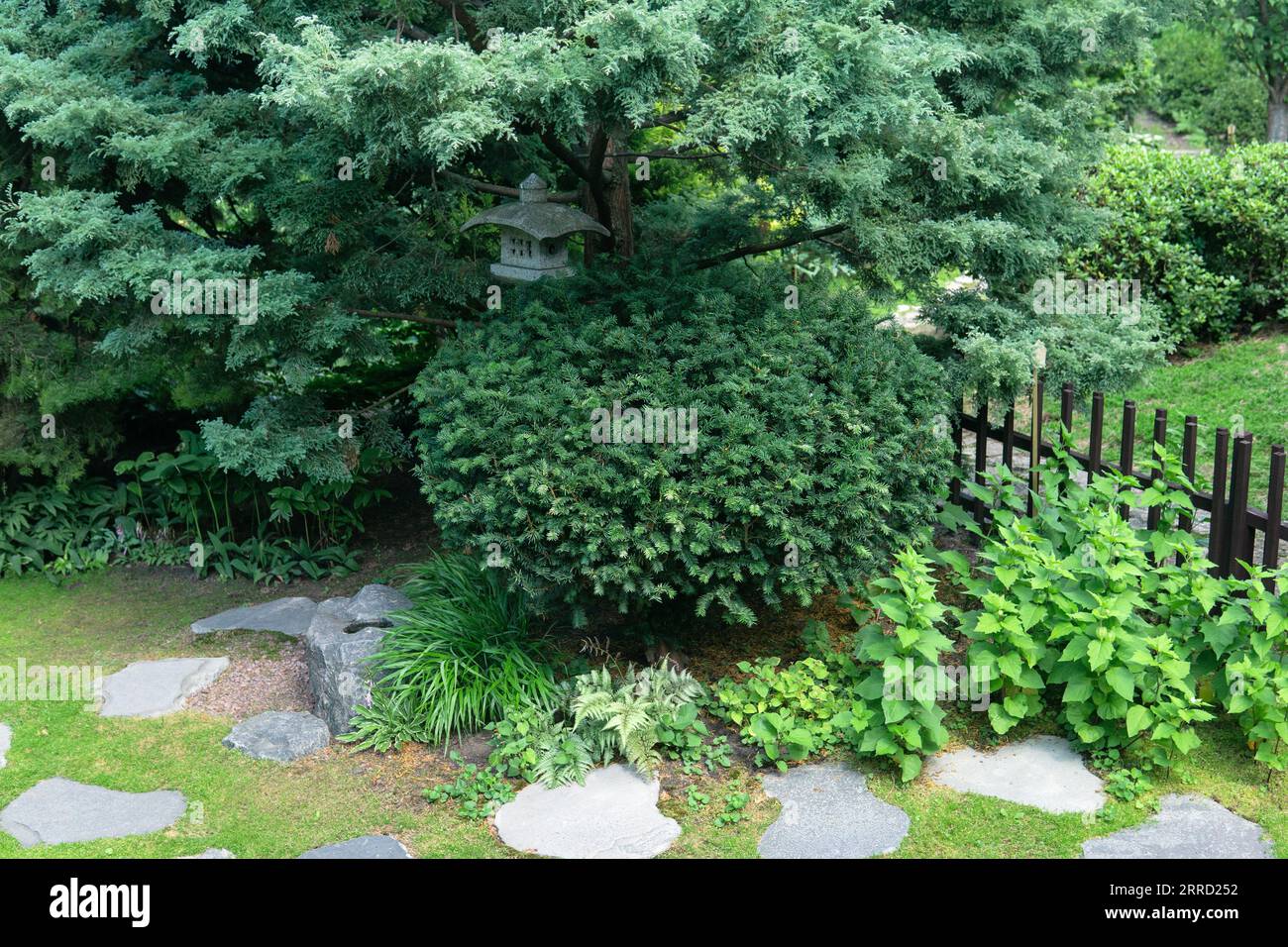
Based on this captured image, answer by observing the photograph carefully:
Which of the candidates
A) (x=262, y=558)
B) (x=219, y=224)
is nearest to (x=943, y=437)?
(x=262, y=558)

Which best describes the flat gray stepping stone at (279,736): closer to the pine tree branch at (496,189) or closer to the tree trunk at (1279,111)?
the pine tree branch at (496,189)

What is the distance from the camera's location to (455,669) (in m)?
5.37

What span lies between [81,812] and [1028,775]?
3.74 metres

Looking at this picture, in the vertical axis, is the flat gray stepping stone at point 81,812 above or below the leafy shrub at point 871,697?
below

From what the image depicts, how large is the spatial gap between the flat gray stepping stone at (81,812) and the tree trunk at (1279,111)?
14.1 m

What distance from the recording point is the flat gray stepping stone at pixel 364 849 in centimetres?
453

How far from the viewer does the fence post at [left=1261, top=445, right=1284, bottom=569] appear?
4.91 m

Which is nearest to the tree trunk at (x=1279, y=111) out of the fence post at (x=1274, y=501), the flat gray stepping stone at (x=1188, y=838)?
the fence post at (x=1274, y=501)

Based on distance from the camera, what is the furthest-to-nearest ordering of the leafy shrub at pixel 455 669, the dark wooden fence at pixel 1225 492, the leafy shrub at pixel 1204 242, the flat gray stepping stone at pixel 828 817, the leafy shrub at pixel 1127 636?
the leafy shrub at pixel 1204 242, the leafy shrub at pixel 455 669, the dark wooden fence at pixel 1225 492, the leafy shrub at pixel 1127 636, the flat gray stepping stone at pixel 828 817

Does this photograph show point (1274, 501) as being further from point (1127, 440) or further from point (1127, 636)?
point (1127, 636)

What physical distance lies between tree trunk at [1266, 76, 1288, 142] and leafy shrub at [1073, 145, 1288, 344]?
5.94m

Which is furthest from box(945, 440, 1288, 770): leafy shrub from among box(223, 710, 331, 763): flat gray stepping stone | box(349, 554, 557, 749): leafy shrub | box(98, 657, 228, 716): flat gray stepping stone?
box(98, 657, 228, 716): flat gray stepping stone

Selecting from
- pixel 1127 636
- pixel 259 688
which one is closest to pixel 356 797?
pixel 259 688

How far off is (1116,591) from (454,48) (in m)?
3.26
